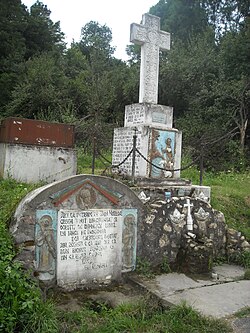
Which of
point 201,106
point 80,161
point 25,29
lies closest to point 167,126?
point 80,161

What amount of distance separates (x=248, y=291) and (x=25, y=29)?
71.0ft

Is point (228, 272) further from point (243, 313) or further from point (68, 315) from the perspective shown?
point (68, 315)

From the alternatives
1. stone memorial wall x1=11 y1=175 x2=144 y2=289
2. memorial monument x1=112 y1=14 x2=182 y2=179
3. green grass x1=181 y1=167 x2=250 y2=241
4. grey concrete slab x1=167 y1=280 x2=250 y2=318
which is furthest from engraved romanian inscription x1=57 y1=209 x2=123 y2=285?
green grass x1=181 y1=167 x2=250 y2=241

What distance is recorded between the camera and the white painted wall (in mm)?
7699

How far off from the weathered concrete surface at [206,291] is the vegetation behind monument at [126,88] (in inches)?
314

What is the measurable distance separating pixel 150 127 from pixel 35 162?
2.95 m

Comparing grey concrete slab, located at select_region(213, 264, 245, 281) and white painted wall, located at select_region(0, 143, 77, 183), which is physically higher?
white painted wall, located at select_region(0, 143, 77, 183)

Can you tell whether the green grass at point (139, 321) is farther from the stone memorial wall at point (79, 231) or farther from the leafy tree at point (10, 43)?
the leafy tree at point (10, 43)

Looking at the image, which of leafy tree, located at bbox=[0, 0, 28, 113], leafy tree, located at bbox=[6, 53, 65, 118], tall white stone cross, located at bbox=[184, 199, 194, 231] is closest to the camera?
tall white stone cross, located at bbox=[184, 199, 194, 231]

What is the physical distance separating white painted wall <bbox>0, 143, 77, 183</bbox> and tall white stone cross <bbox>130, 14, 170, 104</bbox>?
8.31 ft

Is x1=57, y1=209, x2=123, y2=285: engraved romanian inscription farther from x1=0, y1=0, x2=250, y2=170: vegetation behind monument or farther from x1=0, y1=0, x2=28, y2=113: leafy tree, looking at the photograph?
x1=0, y1=0, x2=28, y2=113: leafy tree

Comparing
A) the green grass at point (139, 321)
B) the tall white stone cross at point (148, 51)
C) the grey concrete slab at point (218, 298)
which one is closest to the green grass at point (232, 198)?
the grey concrete slab at point (218, 298)

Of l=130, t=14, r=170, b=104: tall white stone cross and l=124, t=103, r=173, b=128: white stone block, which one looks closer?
l=124, t=103, r=173, b=128: white stone block

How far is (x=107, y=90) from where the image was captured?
61.5ft
